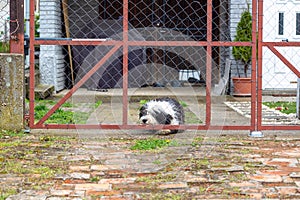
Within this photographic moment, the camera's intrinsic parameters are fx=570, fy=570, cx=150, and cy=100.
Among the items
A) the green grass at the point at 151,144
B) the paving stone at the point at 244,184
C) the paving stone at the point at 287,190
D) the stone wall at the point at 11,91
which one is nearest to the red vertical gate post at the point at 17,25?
the stone wall at the point at 11,91

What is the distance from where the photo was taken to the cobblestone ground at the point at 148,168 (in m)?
3.71

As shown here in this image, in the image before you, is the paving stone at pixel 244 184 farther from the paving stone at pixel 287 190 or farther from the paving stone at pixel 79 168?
the paving stone at pixel 79 168

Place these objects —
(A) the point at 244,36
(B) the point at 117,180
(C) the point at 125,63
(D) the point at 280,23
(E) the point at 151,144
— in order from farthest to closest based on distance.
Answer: (D) the point at 280,23
(A) the point at 244,36
(C) the point at 125,63
(E) the point at 151,144
(B) the point at 117,180

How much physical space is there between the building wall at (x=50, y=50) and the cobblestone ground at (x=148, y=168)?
16.6 ft

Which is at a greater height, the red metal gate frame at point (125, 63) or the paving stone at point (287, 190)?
the red metal gate frame at point (125, 63)

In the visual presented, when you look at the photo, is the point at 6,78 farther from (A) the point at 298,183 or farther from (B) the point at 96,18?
(B) the point at 96,18

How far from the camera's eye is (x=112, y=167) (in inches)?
174

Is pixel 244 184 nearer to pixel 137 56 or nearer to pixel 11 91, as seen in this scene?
pixel 11 91

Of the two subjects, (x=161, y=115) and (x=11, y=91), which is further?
(x=161, y=115)

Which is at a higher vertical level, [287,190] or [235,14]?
[235,14]

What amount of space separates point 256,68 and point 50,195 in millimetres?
3211

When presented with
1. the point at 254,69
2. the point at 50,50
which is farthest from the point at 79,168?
the point at 50,50

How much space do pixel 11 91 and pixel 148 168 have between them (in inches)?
87.8

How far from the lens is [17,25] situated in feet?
19.3
